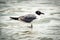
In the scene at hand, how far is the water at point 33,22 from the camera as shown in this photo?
4.57ft

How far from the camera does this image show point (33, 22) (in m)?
1.48

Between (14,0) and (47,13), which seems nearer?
(47,13)

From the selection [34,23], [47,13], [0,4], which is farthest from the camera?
[0,4]

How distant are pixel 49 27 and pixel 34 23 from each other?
16 cm

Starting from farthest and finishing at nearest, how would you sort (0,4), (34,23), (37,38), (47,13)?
(0,4) → (47,13) → (34,23) → (37,38)

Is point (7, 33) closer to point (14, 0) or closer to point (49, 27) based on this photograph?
point (49, 27)

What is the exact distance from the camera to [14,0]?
1812mm

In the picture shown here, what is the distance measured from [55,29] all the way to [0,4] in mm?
744

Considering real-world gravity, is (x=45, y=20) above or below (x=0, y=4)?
below

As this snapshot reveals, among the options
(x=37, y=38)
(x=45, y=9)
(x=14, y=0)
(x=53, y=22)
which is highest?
(x=14, y=0)

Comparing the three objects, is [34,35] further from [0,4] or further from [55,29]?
[0,4]

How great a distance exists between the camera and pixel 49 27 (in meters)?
1.46

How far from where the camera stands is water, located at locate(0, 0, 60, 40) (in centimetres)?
139

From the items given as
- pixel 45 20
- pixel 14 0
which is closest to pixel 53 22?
pixel 45 20
